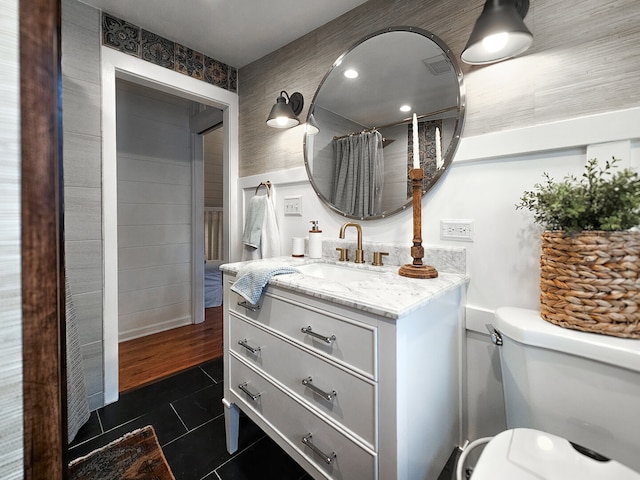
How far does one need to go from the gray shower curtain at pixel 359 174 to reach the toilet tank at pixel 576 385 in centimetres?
81

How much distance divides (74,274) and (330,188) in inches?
58.7

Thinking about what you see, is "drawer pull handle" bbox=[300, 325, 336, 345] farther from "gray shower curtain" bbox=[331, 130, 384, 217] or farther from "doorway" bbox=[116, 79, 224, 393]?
"doorway" bbox=[116, 79, 224, 393]

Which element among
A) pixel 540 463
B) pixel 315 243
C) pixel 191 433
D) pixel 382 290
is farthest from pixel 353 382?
pixel 191 433

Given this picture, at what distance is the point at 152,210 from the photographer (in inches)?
108

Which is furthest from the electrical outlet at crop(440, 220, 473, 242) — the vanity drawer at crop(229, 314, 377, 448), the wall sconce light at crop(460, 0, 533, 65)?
the vanity drawer at crop(229, 314, 377, 448)

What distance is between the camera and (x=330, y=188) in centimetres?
162

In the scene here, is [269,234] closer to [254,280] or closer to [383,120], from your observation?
[254,280]

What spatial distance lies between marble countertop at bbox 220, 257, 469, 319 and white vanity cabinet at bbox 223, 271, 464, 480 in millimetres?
27

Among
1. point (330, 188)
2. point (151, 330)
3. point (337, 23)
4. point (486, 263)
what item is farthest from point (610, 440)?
point (151, 330)

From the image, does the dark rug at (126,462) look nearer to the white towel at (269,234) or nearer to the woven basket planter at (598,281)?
the white towel at (269,234)

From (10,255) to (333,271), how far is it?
125 cm

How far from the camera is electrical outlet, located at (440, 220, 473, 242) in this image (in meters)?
1.19

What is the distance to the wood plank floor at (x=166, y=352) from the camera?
205 cm

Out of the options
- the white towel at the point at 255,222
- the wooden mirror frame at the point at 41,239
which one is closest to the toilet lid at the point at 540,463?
the wooden mirror frame at the point at 41,239
